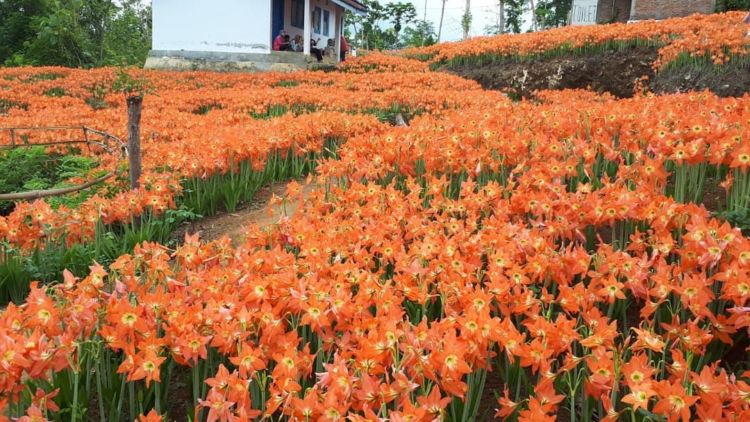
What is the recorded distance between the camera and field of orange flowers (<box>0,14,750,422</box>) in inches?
83.7

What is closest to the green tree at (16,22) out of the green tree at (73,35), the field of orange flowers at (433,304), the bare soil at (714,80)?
the green tree at (73,35)

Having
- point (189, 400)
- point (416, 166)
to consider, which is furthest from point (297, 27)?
point (189, 400)

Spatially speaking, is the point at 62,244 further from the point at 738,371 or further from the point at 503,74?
the point at 503,74

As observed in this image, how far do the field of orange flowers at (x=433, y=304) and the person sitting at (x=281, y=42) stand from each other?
62.8 ft

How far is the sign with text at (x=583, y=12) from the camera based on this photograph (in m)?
33.6

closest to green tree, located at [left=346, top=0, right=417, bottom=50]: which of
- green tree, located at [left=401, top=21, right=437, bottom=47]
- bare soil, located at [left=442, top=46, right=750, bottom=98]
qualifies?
green tree, located at [left=401, top=21, right=437, bottom=47]

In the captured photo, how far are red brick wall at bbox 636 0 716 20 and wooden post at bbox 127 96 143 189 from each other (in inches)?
1024

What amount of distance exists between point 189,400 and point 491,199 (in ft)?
7.89

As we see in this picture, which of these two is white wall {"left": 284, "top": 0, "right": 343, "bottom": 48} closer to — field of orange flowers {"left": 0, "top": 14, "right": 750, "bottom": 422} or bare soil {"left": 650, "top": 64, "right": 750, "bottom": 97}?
bare soil {"left": 650, "top": 64, "right": 750, "bottom": 97}

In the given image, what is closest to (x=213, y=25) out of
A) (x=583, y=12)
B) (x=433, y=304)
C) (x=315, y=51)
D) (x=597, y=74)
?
(x=315, y=51)

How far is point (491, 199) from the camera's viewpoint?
4.21 metres

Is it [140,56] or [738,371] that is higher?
[140,56]

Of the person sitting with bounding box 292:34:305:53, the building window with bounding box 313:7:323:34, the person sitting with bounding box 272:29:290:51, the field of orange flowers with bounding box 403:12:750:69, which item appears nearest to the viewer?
the field of orange flowers with bounding box 403:12:750:69

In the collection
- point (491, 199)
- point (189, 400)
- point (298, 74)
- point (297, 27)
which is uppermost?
point (297, 27)
